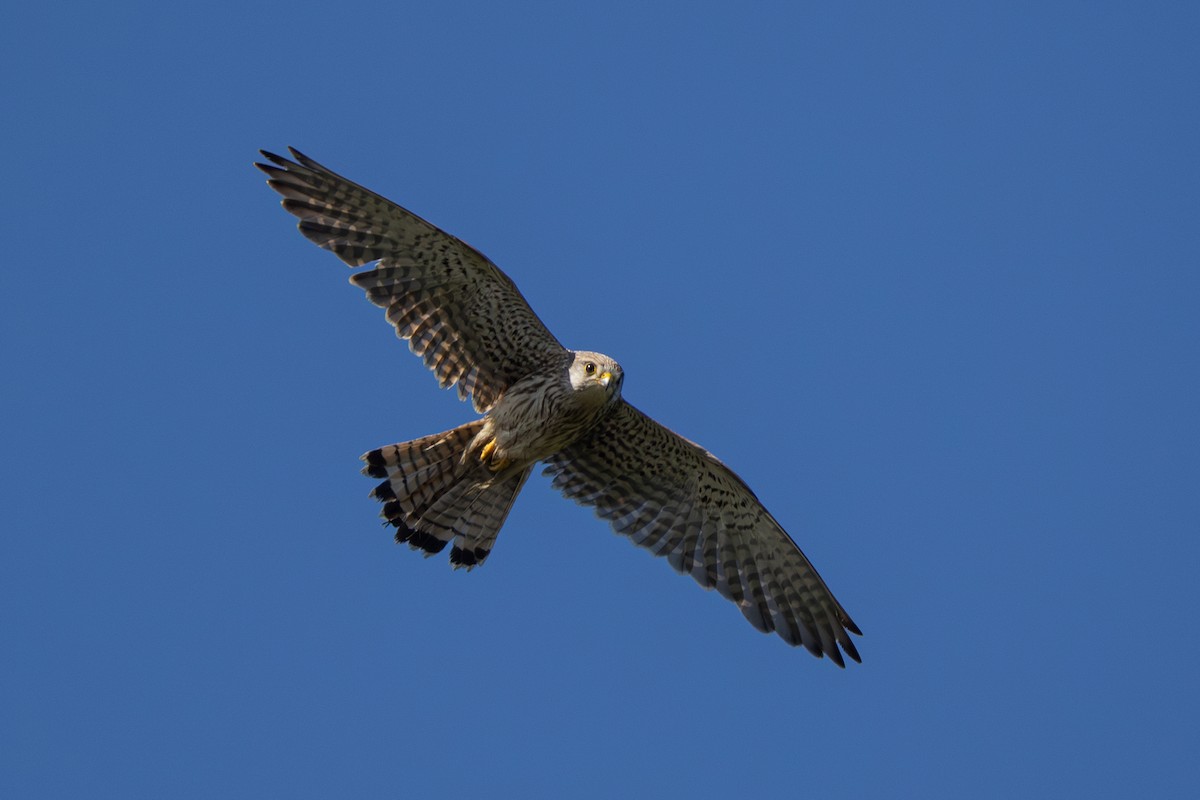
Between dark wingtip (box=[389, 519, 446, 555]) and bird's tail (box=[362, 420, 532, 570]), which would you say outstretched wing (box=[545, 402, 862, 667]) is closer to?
bird's tail (box=[362, 420, 532, 570])

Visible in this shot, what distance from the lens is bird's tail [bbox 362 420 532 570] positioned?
12.4 meters

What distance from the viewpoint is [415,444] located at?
12.4 meters

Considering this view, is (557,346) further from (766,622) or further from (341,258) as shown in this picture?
(766,622)

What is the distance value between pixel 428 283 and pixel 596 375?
1.45m

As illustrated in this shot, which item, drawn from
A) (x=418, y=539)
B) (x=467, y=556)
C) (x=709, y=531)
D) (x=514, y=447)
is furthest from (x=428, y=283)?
(x=709, y=531)

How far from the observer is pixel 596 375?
12000 mm

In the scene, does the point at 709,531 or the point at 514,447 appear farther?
the point at 709,531

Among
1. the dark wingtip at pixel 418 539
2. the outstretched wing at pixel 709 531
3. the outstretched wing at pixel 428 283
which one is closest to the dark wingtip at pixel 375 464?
the dark wingtip at pixel 418 539

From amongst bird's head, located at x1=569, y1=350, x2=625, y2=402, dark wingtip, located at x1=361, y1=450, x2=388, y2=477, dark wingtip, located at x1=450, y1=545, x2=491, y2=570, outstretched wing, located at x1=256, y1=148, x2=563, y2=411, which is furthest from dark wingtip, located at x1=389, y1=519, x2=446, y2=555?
bird's head, located at x1=569, y1=350, x2=625, y2=402

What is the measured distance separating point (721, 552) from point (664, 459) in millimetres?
896

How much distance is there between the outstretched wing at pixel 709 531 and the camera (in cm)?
1319

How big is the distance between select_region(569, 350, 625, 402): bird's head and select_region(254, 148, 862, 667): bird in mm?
11

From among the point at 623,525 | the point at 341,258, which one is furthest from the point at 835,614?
the point at 341,258

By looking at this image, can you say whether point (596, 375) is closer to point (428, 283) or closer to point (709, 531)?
point (428, 283)
